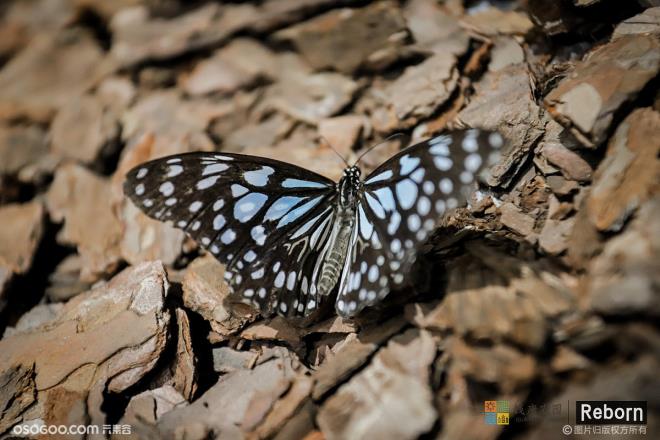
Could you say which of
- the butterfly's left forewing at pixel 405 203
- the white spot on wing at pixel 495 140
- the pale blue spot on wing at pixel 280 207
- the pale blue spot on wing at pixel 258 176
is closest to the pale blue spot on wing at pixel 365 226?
the butterfly's left forewing at pixel 405 203

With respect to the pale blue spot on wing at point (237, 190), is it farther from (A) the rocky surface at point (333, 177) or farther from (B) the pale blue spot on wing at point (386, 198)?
(B) the pale blue spot on wing at point (386, 198)

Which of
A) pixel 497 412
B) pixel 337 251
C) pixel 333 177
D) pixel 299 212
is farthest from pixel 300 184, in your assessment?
pixel 497 412

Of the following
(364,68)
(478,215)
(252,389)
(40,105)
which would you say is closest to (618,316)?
(478,215)

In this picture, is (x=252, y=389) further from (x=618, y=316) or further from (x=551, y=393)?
(x=618, y=316)

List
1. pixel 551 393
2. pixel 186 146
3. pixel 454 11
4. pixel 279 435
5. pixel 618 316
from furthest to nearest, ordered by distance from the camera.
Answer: pixel 454 11
pixel 186 146
pixel 279 435
pixel 551 393
pixel 618 316

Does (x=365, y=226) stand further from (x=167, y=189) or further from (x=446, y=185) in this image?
(x=167, y=189)

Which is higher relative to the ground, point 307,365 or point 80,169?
point 80,169
